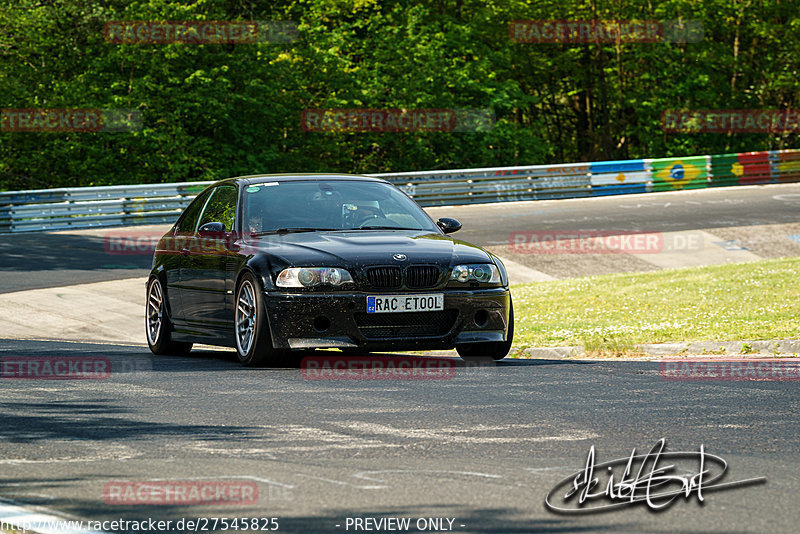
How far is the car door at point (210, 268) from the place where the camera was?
34.7 ft

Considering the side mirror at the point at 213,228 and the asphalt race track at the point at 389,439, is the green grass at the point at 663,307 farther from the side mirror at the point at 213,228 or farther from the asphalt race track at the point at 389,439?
the side mirror at the point at 213,228

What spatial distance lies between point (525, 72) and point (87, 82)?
20.5 meters

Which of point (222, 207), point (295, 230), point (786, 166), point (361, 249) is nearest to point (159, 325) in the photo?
point (222, 207)

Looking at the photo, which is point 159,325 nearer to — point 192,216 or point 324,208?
point 192,216

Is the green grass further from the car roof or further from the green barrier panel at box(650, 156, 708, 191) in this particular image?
the green barrier panel at box(650, 156, 708, 191)

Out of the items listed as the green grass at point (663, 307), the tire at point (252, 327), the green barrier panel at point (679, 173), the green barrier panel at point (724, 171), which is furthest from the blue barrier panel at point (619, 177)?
the tire at point (252, 327)

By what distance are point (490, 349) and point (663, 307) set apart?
723cm

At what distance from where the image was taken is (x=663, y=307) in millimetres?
17062

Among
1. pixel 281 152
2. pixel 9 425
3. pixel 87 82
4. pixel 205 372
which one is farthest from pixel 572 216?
pixel 9 425

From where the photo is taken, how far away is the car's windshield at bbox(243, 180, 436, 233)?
34.9ft

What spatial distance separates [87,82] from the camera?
39.4 meters
